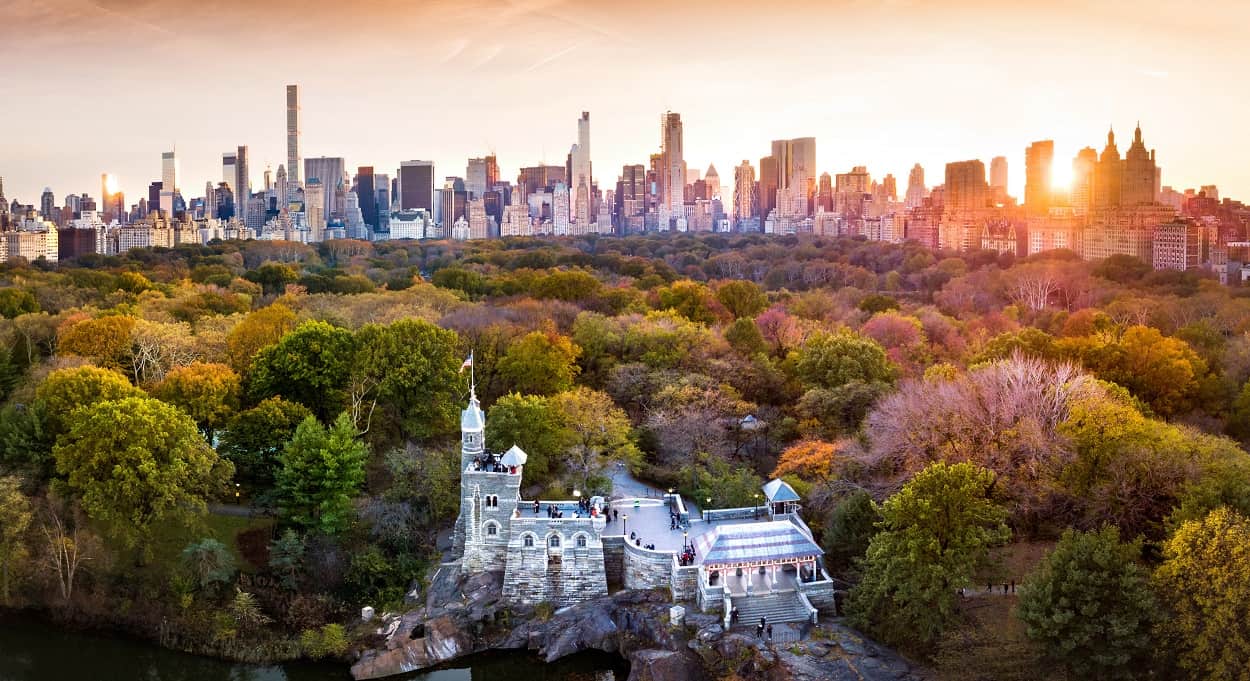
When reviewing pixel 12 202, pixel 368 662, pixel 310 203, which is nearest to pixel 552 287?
pixel 368 662

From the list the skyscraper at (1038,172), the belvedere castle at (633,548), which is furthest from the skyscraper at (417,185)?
the belvedere castle at (633,548)

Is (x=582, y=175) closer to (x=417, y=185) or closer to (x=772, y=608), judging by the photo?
(x=417, y=185)

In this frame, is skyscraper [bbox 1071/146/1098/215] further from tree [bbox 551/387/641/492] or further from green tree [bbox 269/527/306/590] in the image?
green tree [bbox 269/527/306/590]

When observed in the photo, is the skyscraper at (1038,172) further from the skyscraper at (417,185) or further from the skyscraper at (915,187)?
the skyscraper at (417,185)

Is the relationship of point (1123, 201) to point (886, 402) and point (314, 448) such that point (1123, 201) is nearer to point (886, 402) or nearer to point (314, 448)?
point (886, 402)

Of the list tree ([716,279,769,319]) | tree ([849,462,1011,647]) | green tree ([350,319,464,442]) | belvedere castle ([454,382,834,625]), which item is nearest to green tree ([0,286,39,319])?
green tree ([350,319,464,442])
